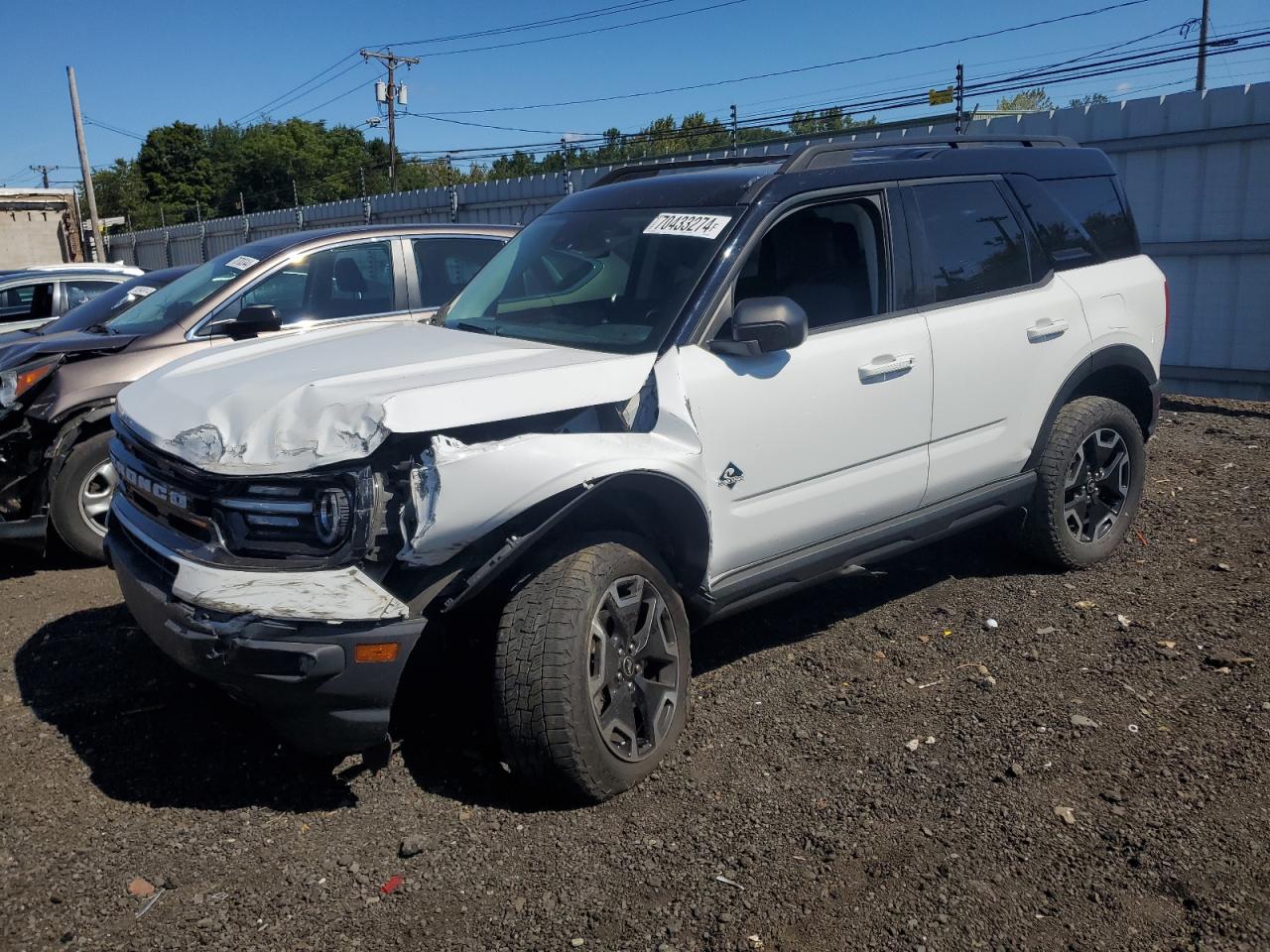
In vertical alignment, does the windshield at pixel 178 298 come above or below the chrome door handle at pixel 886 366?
above

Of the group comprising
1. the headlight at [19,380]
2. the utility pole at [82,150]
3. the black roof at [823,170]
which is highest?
the utility pole at [82,150]

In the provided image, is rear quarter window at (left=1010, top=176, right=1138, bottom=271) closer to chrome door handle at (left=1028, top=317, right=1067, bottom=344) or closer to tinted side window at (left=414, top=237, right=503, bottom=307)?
chrome door handle at (left=1028, top=317, right=1067, bottom=344)

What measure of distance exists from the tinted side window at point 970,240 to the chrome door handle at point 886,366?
0.42 m

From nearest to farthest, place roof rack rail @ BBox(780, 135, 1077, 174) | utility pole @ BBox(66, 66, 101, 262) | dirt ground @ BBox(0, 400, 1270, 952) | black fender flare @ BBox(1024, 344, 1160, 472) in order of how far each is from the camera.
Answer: dirt ground @ BBox(0, 400, 1270, 952) < roof rack rail @ BBox(780, 135, 1077, 174) < black fender flare @ BBox(1024, 344, 1160, 472) < utility pole @ BBox(66, 66, 101, 262)

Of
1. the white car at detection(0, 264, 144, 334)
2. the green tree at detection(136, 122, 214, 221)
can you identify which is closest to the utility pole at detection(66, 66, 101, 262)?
the white car at detection(0, 264, 144, 334)

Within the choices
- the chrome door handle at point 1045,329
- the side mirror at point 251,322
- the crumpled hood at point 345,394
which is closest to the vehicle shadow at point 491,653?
the crumpled hood at point 345,394

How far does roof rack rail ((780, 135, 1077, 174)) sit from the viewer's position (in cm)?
416

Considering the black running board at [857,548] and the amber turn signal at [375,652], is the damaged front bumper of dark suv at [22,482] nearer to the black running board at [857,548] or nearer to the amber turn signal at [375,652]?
the amber turn signal at [375,652]

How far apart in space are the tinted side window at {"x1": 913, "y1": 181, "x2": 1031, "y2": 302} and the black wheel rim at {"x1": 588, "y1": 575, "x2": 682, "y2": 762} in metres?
1.98

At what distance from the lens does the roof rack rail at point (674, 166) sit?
448cm

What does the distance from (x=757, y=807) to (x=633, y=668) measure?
0.58m

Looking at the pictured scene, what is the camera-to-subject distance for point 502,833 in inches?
126

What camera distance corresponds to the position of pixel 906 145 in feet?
15.8

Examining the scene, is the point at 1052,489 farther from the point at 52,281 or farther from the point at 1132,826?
the point at 52,281
